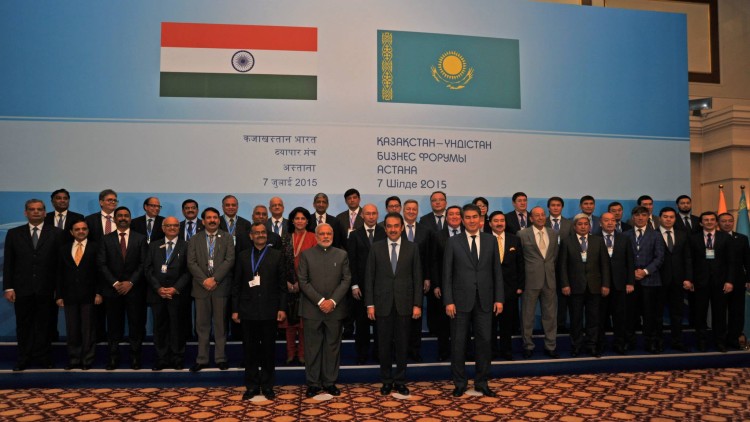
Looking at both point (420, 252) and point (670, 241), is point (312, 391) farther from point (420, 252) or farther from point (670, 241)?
point (670, 241)

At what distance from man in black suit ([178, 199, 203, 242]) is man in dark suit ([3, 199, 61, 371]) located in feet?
3.48

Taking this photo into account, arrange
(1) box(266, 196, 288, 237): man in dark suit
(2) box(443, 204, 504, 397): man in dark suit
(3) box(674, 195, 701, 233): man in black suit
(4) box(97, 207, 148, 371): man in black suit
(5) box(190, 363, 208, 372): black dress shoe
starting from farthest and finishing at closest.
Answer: (3) box(674, 195, 701, 233): man in black suit < (1) box(266, 196, 288, 237): man in dark suit < (4) box(97, 207, 148, 371): man in black suit < (5) box(190, 363, 208, 372): black dress shoe < (2) box(443, 204, 504, 397): man in dark suit

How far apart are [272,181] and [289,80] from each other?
1.17 meters

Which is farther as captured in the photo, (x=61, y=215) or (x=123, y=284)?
(x=61, y=215)

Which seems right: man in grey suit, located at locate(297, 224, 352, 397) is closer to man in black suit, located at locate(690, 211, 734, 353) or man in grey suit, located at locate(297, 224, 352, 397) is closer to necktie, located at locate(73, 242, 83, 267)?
necktie, located at locate(73, 242, 83, 267)

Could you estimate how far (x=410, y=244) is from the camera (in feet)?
13.8

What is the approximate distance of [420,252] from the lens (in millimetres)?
4793

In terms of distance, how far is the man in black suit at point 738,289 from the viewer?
17.5 feet

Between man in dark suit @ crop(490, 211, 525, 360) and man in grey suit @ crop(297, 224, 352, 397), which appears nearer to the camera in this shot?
man in grey suit @ crop(297, 224, 352, 397)

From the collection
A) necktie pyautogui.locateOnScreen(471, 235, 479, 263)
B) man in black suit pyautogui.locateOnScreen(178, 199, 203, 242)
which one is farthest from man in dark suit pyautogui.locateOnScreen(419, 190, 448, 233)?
man in black suit pyautogui.locateOnScreen(178, 199, 203, 242)

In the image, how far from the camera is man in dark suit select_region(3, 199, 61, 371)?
14.8ft

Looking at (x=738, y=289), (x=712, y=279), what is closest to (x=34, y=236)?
(x=712, y=279)

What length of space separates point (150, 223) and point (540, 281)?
12.5ft

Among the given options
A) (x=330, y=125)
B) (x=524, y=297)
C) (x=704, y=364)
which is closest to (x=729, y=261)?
(x=704, y=364)
